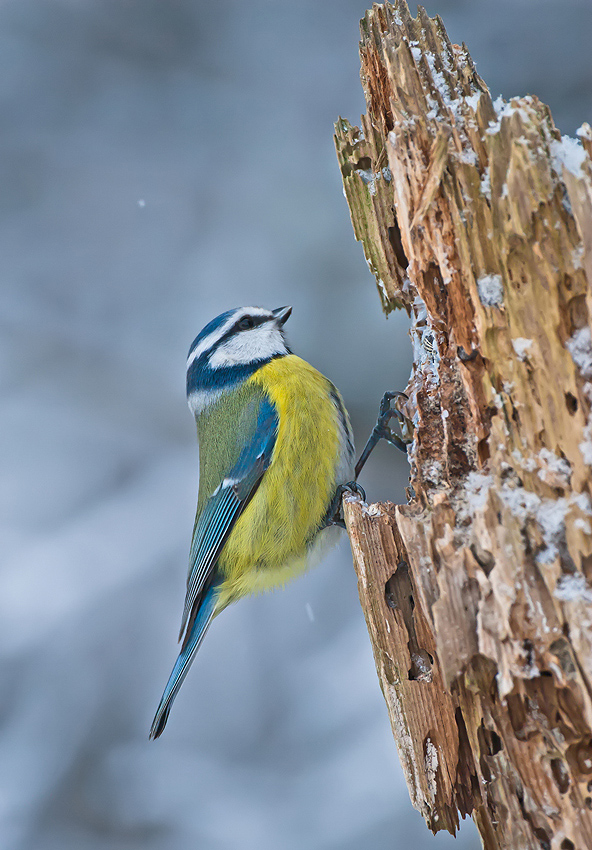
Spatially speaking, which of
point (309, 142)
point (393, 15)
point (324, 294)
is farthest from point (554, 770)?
point (309, 142)

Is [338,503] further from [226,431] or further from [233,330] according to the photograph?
[233,330]

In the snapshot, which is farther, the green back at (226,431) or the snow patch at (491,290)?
the green back at (226,431)

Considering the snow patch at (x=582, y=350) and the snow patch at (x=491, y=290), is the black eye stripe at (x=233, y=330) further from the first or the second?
the snow patch at (x=582, y=350)

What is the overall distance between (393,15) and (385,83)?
0.15 m

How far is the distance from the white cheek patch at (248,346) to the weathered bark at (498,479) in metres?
1.28

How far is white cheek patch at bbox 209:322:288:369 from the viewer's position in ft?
8.58

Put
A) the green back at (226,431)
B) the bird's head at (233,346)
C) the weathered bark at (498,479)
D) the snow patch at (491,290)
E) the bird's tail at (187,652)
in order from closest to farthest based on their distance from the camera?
the weathered bark at (498,479) < the snow patch at (491,290) < the bird's tail at (187,652) < the green back at (226,431) < the bird's head at (233,346)

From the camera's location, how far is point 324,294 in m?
3.55

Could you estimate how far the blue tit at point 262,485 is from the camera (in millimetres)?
2268

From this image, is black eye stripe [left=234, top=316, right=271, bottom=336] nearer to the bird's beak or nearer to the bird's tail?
the bird's beak

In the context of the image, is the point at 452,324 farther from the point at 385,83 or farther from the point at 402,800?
the point at 402,800

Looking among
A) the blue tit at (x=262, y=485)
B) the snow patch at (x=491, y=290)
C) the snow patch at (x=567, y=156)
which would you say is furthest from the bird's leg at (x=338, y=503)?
the snow patch at (x=567, y=156)

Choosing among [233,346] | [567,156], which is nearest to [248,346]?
[233,346]

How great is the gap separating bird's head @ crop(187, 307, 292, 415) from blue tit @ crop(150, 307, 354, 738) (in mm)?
14
